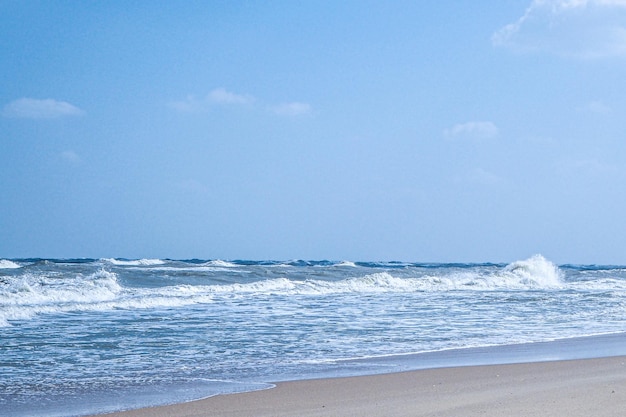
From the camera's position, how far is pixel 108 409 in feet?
18.4

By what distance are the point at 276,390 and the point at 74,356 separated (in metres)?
3.36

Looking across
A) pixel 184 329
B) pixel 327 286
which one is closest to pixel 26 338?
pixel 184 329

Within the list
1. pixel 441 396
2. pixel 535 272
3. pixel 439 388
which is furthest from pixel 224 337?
pixel 535 272

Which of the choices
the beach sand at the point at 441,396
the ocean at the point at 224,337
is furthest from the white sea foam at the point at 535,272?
the beach sand at the point at 441,396

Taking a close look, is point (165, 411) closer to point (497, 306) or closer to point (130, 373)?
point (130, 373)

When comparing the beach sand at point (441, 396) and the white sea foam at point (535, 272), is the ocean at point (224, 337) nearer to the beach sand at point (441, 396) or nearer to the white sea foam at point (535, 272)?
the beach sand at point (441, 396)

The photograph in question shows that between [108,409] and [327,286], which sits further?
[327,286]

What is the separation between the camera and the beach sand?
5.30 meters

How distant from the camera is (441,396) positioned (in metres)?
5.96

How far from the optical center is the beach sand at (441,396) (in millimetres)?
5305

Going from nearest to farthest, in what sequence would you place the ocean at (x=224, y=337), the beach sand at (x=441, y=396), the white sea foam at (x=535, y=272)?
the beach sand at (x=441, y=396)
the ocean at (x=224, y=337)
the white sea foam at (x=535, y=272)

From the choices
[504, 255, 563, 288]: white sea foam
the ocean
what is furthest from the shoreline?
[504, 255, 563, 288]: white sea foam

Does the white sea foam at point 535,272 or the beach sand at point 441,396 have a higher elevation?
the white sea foam at point 535,272

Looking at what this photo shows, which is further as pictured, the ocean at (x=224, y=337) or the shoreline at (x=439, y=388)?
the ocean at (x=224, y=337)
